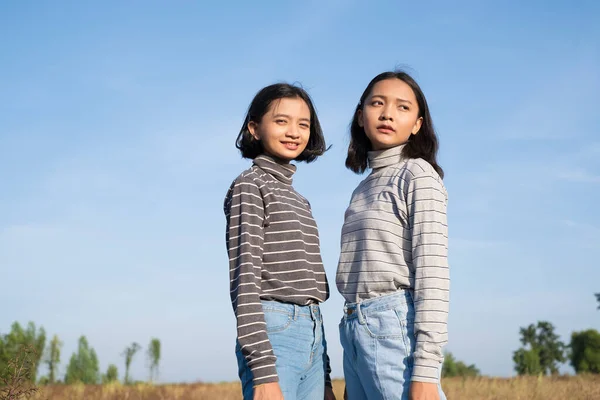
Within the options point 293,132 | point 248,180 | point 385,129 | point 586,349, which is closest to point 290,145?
point 293,132

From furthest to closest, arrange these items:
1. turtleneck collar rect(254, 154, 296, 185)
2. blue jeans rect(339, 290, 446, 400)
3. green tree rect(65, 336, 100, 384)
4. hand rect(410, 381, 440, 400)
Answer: green tree rect(65, 336, 100, 384) < turtleneck collar rect(254, 154, 296, 185) < blue jeans rect(339, 290, 446, 400) < hand rect(410, 381, 440, 400)

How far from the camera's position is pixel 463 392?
837cm

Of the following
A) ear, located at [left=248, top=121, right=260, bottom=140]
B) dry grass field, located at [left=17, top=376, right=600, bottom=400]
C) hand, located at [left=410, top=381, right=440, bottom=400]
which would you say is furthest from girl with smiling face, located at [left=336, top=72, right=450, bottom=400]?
dry grass field, located at [left=17, top=376, right=600, bottom=400]

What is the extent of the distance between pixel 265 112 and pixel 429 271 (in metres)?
1.41

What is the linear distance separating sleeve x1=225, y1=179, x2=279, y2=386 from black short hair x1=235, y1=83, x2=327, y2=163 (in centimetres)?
51

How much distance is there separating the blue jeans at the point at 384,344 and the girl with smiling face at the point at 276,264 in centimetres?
28

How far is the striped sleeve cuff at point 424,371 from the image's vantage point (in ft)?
10.1

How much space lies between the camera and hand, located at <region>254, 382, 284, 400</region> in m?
3.18

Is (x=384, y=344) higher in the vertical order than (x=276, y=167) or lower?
lower

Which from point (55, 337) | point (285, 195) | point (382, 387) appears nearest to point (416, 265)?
point (382, 387)

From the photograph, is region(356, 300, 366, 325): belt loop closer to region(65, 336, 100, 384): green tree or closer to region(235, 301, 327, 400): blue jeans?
region(235, 301, 327, 400): blue jeans

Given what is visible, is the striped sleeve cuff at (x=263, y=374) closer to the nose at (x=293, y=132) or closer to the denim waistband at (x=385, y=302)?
the denim waistband at (x=385, y=302)

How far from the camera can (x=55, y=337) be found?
32.0 metres

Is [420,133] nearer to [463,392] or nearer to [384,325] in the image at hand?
[384,325]
